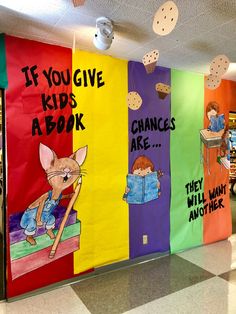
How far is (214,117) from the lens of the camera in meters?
3.50

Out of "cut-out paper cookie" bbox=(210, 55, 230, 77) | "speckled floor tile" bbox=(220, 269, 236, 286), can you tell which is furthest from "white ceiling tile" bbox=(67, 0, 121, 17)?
"speckled floor tile" bbox=(220, 269, 236, 286)

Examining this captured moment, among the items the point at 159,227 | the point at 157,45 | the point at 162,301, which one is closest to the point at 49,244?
the point at 162,301

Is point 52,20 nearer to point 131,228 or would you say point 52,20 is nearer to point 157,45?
point 157,45

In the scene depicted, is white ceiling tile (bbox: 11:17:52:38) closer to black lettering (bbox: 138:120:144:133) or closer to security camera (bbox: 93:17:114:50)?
security camera (bbox: 93:17:114:50)

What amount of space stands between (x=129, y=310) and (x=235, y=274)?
4.37 feet

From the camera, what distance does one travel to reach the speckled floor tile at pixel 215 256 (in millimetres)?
2900

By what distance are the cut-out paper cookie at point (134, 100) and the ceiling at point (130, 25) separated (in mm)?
401

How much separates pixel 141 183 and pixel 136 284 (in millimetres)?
1058

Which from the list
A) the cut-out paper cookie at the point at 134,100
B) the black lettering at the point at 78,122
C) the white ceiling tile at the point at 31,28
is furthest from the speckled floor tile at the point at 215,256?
the white ceiling tile at the point at 31,28

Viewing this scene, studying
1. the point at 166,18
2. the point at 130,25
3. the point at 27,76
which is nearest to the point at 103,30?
the point at 130,25

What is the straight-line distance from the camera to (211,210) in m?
3.56

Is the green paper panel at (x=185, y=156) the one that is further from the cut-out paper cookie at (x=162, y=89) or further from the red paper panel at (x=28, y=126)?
the red paper panel at (x=28, y=126)

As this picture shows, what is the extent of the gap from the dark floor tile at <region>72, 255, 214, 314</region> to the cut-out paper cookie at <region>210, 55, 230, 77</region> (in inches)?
80.2

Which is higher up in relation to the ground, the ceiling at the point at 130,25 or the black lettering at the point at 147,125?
the ceiling at the point at 130,25
